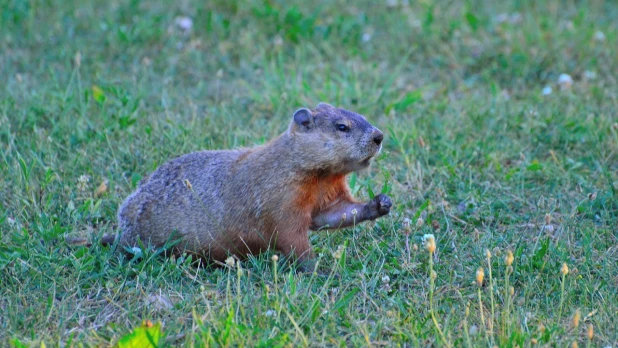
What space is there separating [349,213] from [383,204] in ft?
0.73

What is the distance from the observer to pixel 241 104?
22.7ft

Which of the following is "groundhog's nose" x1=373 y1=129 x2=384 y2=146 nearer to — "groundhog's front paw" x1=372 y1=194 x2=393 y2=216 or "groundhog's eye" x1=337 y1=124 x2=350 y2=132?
"groundhog's eye" x1=337 y1=124 x2=350 y2=132

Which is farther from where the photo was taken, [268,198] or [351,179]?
[351,179]

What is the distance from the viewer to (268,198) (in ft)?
15.1

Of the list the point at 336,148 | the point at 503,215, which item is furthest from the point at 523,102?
the point at 336,148

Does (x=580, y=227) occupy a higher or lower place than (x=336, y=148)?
lower

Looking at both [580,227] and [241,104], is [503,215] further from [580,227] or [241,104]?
[241,104]

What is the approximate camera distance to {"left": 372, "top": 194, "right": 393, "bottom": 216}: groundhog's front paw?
15.2 ft

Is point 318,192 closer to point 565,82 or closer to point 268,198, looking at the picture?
point 268,198

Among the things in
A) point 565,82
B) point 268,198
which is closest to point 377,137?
point 268,198

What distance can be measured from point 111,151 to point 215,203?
1.42 metres

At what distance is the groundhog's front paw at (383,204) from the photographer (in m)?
4.64

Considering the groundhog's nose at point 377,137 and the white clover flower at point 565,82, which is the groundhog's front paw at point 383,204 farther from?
the white clover flower at point 565,82

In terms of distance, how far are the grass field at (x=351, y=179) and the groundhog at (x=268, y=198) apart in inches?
7.1
